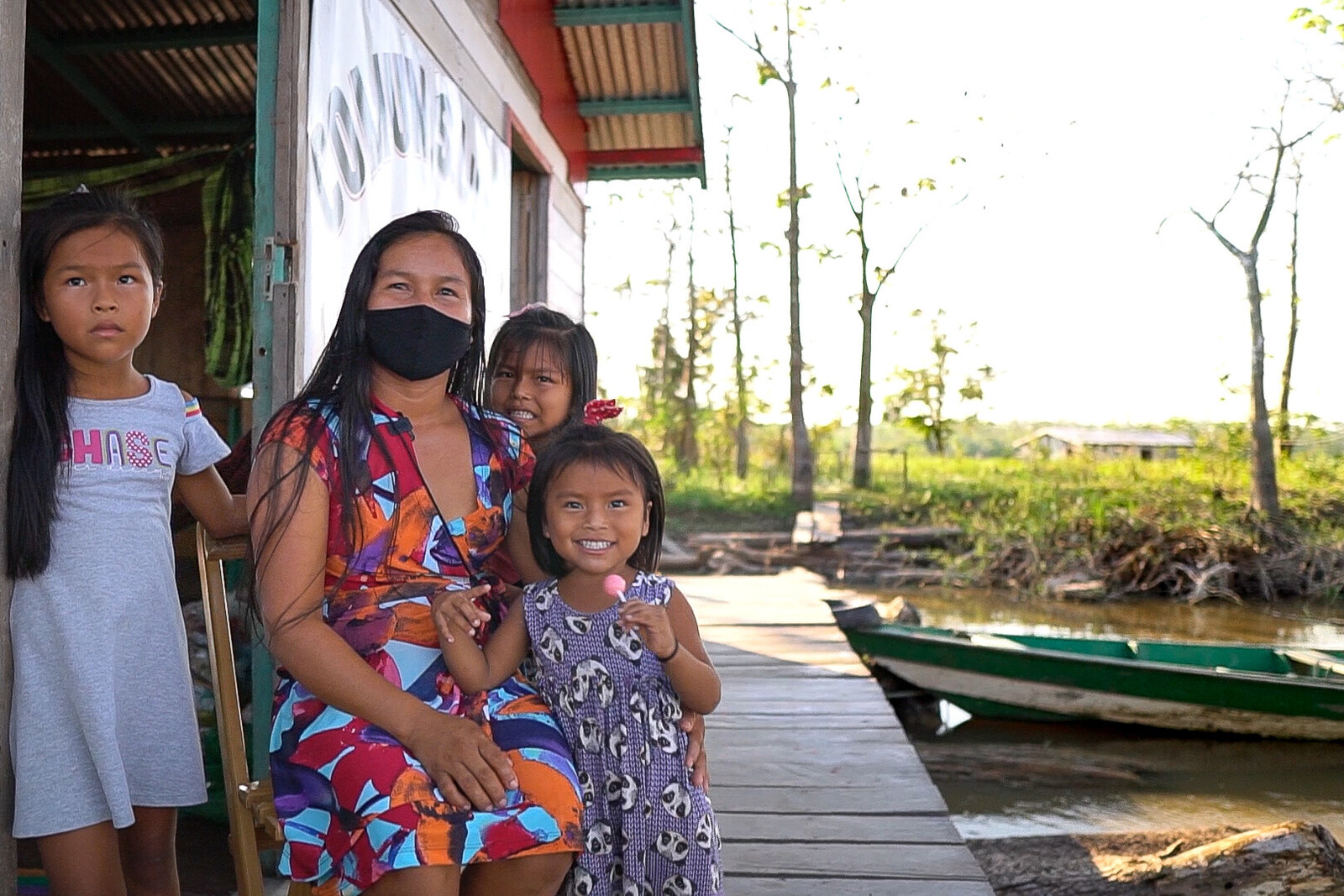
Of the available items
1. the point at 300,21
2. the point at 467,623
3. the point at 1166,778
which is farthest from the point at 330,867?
the point at 1166,778

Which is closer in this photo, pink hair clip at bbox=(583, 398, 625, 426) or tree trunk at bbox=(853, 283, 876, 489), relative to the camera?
pink hair clip at bbox=(583, 398, 625, 426)

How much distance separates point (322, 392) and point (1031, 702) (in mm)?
5809

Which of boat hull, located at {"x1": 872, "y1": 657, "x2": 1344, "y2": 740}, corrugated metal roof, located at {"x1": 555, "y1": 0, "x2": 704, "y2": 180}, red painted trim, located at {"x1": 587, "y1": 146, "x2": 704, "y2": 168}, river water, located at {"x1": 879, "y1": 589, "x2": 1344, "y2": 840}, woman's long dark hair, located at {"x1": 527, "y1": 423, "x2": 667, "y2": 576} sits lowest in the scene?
river water, located at {"x1": 879, "y1": 589, "x2": 1344, "y2": 840}

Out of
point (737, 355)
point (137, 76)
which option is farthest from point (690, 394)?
point (137, 76)

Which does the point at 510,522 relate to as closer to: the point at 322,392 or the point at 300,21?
the point at 322,392

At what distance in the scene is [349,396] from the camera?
82.4 inches

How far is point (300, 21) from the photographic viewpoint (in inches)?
113

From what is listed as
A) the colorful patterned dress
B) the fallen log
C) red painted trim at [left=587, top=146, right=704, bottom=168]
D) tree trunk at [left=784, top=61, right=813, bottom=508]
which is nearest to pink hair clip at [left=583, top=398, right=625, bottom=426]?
the colorful patterned dress

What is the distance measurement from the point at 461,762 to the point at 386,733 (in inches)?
5.7

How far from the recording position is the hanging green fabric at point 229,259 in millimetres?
4191

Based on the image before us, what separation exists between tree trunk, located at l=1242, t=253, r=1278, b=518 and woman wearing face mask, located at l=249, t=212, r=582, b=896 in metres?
13.5

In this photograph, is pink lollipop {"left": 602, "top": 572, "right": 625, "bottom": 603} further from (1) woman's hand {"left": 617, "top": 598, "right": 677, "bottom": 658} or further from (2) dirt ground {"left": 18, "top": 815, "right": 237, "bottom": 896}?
(2) dirt ground {"left": 18, "top": 815, "right": 237, "bottom": 896}

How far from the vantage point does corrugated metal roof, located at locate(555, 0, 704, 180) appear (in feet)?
19.0

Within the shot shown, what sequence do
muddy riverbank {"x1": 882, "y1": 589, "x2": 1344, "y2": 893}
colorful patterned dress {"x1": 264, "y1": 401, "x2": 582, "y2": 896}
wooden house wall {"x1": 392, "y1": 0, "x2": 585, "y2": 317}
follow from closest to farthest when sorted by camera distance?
colorful patterned dress {"x1": 264, "y1": 401, "x2": 582, "y2": 896}
wooden house wall {"x1": 392, "y1": 0, "x2": 585, "y2": 317}
muddy riverbank {"x1": 882, "y1": 589, "x2": 1344, "y2": 893}
